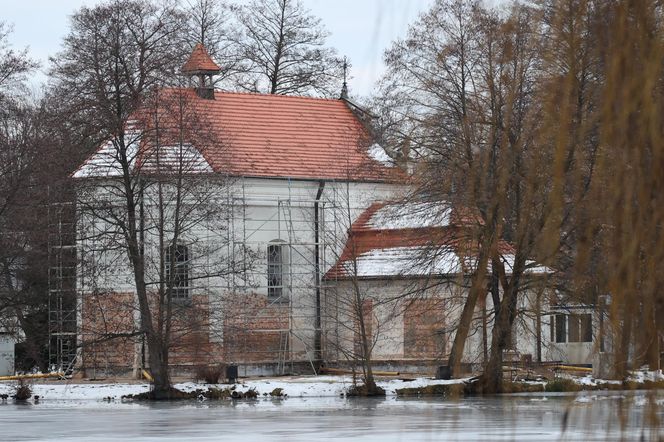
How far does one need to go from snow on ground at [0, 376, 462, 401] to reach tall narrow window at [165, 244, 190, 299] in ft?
10.3

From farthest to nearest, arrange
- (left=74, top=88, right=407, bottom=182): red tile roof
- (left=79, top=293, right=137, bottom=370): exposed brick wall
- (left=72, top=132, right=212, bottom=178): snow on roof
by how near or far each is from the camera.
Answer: (left=74, top=88, right=407, bottom=182): red tile roof < (left=72, top=132, right=212, bottom=178): snow on roof < (left=79, top=293, right=137, bottom=370): exposed brick wall

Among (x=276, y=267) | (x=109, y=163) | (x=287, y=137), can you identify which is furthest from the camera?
(x=287, y=137)

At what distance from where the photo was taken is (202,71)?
50500 millimetres

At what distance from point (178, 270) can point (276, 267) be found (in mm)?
6224

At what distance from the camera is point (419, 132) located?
3719cm

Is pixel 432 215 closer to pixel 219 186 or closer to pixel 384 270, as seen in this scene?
pixel 219 186

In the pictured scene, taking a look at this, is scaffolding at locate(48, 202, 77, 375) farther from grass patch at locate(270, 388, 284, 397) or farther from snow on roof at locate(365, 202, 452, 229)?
snow on roof at locate(365, 202, 452, 229)

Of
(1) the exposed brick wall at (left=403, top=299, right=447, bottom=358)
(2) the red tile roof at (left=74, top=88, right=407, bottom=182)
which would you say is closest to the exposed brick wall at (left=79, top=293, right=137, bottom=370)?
(2) the red tile roof at (left=74, top=88, right=407, bottom=182)

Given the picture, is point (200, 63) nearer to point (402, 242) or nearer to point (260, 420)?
point (402, 242)

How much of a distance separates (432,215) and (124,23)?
34.5 feet

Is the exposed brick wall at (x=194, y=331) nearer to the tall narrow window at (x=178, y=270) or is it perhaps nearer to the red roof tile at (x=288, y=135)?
the tall narrow window at (x=178, y=270)

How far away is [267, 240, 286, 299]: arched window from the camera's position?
47922 mm

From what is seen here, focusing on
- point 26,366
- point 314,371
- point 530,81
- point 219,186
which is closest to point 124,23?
point 219,186

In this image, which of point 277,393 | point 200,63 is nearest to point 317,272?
point 200,63
